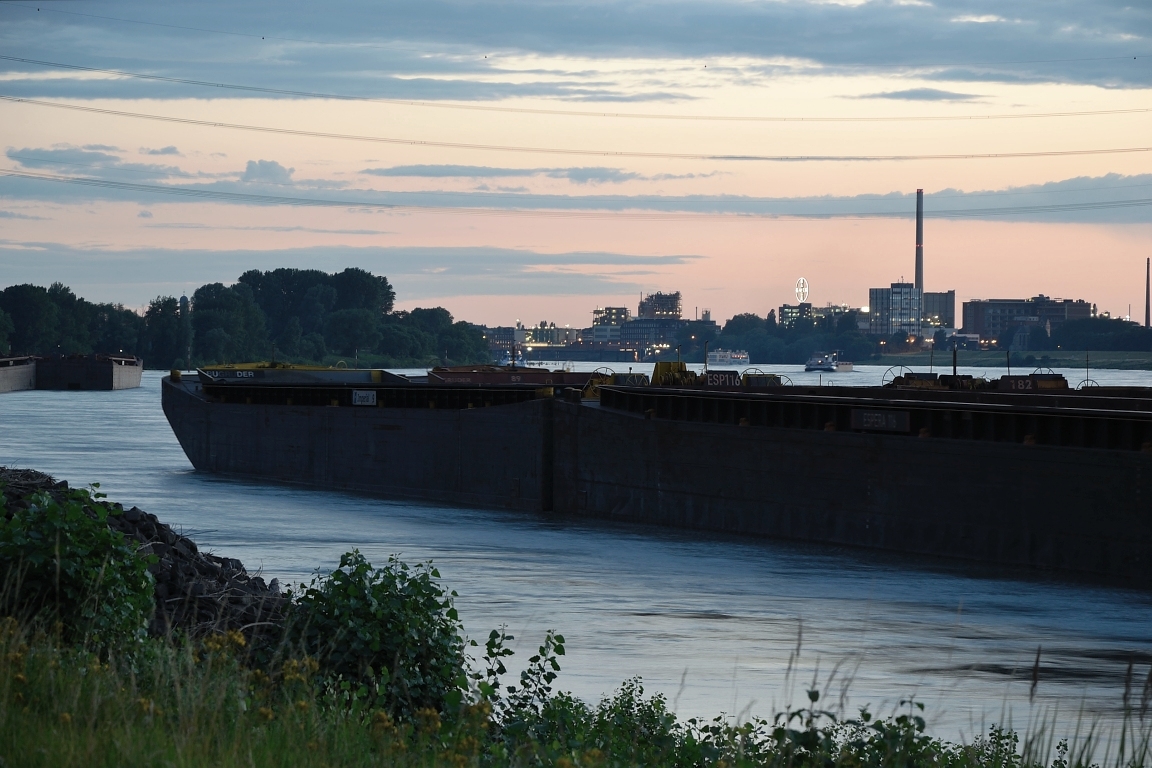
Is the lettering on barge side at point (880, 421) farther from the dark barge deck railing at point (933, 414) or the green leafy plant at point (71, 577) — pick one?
the green leafy plant at point (71, 577)

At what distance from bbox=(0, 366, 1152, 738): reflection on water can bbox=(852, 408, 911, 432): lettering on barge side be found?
10.6 feet

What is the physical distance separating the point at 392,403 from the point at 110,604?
41.8 metres

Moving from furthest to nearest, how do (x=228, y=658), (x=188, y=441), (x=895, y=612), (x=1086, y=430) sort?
(x=188, y=441), (x=1086, y=430), (x=895, y=612), (x=228, y=658)

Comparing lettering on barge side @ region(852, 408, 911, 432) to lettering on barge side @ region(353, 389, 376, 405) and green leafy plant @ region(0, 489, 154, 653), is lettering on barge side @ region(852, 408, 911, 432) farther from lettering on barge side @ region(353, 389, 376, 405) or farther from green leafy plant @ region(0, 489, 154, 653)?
lettering on barge side @ region(353, 389, 376, 405)

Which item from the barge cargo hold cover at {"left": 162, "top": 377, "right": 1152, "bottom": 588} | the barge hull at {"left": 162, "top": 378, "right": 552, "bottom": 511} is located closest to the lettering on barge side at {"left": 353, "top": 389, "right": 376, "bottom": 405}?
the barge cargo hold cover at {"left": 162, "top": 377, "right": 1152, "bottom": 588}

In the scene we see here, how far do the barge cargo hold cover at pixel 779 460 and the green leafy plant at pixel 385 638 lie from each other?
1806 centimetres

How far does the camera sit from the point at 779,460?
3369cm

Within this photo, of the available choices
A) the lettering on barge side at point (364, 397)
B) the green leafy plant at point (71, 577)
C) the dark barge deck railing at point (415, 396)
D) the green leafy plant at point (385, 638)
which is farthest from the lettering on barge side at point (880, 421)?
the lettering on barge side at point (364, 397)

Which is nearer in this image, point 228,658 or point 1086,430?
point 228,658

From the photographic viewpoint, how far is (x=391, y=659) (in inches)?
428

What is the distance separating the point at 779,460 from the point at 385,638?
938 inches

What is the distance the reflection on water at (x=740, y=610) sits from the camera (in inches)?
636

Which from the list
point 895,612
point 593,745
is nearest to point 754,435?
point 895,612

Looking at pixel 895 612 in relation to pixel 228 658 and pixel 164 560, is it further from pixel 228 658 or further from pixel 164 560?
pixel 228 658
